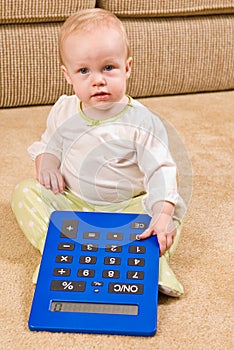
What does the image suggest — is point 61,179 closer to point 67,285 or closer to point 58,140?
point 58,140

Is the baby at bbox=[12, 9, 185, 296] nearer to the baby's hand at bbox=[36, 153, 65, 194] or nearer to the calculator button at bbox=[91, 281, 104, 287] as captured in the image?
the baby's hand at bbox=[36, 153, 65, 194]

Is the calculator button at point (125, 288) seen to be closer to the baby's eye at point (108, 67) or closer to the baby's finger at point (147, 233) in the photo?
the baby's finger at point (147, 233)

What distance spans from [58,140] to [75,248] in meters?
0.25

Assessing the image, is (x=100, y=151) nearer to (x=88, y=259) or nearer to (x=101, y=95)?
(x=101, y=95)

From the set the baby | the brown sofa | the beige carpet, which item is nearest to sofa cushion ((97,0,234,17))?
the brown sofa

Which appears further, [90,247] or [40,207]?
[40,207]

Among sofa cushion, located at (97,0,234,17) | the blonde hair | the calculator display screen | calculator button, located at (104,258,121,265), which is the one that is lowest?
the calculator display screen

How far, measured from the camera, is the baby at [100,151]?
3.45 ft

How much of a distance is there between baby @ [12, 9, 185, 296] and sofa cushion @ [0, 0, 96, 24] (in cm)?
54

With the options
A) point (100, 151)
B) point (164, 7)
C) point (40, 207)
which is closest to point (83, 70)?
point (100, 151)

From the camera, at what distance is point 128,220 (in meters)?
1.05

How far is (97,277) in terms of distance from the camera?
0.97 m

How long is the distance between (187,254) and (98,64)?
0.36m

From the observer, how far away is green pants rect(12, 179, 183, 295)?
1095mm
